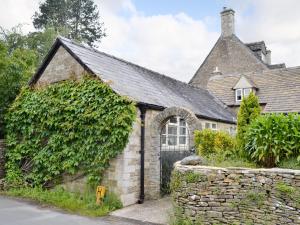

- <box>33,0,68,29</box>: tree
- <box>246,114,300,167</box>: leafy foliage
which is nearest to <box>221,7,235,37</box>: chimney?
<box>33,0,68,29</box>: tree

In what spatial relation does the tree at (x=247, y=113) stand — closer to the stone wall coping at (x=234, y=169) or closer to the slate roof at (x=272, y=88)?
the stone wall coping at (x=234, y=169)

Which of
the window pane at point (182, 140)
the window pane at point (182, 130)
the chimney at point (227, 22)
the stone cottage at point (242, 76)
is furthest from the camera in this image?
the chimney at point (227, 22)

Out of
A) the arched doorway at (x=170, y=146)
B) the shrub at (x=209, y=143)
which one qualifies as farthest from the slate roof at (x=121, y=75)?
the shrub at (x=209, y=143)

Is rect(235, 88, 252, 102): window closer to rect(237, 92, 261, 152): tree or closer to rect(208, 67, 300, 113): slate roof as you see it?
rect(208, 67, 300, 113): slate roof

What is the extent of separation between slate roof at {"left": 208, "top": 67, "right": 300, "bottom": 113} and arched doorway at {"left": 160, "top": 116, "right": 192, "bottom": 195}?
10.7 meters

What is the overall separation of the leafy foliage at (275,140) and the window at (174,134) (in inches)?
193

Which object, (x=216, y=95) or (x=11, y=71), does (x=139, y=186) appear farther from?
(x=216, y=95)

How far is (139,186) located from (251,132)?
4689 mm

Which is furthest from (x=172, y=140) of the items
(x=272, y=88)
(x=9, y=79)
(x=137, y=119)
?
(x=272, y=88)

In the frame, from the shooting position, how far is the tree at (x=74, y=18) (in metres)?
A: 39.2

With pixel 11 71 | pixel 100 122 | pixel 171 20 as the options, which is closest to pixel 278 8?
pixel 171 20

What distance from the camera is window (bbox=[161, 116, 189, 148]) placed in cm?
1260

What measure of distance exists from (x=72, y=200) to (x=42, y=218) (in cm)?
159

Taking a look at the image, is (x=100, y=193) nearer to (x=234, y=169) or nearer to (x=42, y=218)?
(x=42, y=218)
